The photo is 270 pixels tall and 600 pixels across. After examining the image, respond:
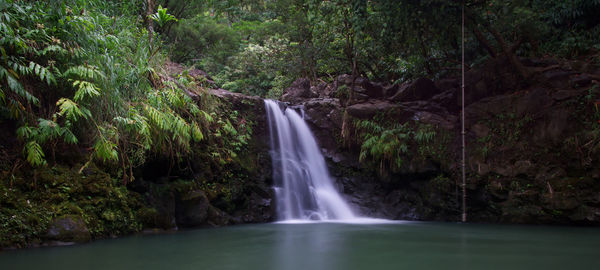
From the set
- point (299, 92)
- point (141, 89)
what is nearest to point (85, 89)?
point (141, 89)

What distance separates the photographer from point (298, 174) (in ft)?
31.8

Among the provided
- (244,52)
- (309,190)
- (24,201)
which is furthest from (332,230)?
(244,52)

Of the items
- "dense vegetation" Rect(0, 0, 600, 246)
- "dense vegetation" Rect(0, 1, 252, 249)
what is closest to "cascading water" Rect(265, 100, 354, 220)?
"dense vegetation" Rect(0, 0, 600, 246)

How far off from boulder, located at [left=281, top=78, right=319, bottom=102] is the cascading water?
1.88 m

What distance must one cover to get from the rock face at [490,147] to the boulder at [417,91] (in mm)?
28

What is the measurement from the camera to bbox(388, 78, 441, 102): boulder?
34.2 ft

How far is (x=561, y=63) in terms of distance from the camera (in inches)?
344

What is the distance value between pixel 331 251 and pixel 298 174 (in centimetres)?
487

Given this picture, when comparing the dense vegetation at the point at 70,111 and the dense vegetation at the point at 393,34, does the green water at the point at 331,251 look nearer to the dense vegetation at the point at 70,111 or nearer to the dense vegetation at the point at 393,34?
the dense vegetation at the point at 70,111

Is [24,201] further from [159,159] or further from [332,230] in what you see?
[332,230]

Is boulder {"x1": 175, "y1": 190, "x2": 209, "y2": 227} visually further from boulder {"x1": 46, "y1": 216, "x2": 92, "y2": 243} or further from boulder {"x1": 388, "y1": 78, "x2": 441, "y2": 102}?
boulder {"x1": 388, "y1": 78, "x2": 441, "y2": 102}

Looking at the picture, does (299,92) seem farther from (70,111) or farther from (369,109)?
(70,111)

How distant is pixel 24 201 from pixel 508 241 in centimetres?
696

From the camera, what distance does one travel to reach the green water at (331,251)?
4.09m
